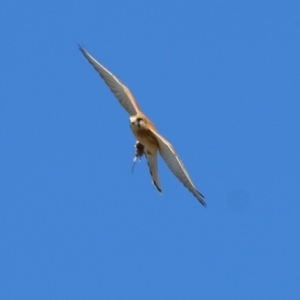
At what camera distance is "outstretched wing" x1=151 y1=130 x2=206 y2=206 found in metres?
16.4

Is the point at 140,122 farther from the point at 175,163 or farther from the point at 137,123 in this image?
the point at 175,163

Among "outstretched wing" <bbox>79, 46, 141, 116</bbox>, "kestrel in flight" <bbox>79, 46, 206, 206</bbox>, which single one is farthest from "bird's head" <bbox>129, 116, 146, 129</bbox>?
"outstretched wing" <bbox>79, 46, 141, 116</bbox>

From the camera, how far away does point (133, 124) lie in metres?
16.5

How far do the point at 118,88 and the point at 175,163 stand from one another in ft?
5.47

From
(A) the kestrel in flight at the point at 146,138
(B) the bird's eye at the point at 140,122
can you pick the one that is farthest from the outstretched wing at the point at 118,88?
(B) the bird's eye at the point at 140,122

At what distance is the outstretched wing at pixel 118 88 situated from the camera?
17.2m

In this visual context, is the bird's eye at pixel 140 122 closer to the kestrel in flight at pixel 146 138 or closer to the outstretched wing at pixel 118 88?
the kestrel in flight at pixel 146 138

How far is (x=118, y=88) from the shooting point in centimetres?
1734

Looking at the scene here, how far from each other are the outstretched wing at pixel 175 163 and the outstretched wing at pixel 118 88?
862 mm

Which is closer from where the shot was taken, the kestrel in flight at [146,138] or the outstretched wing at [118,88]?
the kestrel in flight at [146,138]

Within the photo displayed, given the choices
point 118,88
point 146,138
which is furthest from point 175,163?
point 118,88

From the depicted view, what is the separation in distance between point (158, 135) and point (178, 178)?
2.41 ft

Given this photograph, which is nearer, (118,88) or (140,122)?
(140,122)

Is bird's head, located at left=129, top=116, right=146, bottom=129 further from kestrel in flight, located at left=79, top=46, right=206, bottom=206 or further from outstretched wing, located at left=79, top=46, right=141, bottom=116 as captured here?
outstretched wing, located at left=79, top=46, right=141, bottom=116
